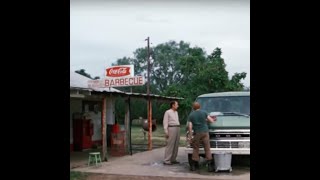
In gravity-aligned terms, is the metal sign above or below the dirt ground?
above

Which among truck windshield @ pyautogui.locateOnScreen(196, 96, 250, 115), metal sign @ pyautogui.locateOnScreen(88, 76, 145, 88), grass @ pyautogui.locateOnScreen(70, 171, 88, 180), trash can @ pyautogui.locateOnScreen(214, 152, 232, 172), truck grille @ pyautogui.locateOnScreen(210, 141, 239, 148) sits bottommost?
grass @ pyautogui.locateOnScreen(70, 171, 88, 180)

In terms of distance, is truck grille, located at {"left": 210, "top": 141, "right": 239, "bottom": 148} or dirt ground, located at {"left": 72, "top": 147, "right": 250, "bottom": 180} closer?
dirt ground, located at {"left": 72, "top": 147, "right": 250, "bottom": 180}

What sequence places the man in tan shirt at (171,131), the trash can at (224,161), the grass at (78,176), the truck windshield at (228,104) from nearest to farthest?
the grass at (78,176) < the trash can at (224,161) < the truck windshield at (228,104) < the man in tan shirt at (171,131)

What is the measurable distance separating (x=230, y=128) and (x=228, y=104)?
46.2 inches

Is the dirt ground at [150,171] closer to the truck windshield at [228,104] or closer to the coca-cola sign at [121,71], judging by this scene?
the truck windshield at [228,104]

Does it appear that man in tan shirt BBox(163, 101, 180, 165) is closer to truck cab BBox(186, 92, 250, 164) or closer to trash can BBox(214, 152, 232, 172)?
truck cab BBox(186, 92, 250, 164)

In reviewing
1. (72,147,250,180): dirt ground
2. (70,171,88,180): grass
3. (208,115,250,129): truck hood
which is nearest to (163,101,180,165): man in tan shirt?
(72,147,250,180): dirt ground

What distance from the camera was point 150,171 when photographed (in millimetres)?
→ 10398

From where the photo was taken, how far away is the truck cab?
1019cm

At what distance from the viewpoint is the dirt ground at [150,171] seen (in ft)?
31.4

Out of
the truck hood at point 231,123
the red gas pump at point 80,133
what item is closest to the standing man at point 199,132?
the truck hood at point 231,123

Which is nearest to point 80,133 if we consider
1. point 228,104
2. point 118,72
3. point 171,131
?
point 118,72
